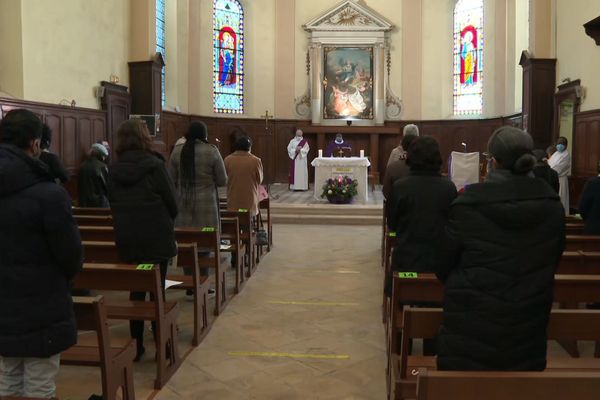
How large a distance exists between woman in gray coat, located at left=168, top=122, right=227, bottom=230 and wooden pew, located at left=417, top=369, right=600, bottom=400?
4.44 metres

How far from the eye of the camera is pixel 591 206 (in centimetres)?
600

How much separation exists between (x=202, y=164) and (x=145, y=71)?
30.3 feet

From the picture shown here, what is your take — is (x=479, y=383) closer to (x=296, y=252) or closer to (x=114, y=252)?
(x=114, y=252)

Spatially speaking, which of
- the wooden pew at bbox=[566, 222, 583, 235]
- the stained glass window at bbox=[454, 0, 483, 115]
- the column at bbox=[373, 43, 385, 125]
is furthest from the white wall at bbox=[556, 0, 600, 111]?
the column at bbox=[373, 43, 385, 125]

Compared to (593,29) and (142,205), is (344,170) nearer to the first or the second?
(593,29)

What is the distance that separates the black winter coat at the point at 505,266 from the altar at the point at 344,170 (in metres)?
12.3

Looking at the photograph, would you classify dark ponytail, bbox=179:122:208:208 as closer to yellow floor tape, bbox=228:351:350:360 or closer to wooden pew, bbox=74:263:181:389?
wooden pew, bbox=74:263:181:389

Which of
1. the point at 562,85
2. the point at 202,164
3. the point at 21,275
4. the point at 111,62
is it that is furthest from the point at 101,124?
the point at 21,275

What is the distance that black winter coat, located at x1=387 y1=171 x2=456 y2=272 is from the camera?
4.24 m

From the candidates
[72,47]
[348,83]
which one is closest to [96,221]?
[72,47]

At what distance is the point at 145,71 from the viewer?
1466cm

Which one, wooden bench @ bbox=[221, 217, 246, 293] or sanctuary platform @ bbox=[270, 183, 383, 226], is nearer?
wooden bench @ bbox=[221, 217, 246, 293]

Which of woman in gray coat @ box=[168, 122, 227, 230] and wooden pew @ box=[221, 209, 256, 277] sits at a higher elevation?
woman in gray coat @ box=[168, 122, 227, 230]

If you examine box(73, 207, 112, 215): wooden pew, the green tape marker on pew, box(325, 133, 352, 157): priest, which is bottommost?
the green tape marker on pew
